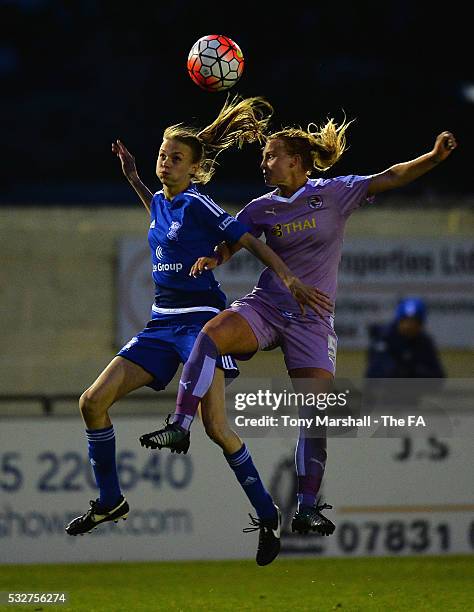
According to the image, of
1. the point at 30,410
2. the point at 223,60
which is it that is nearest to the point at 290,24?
the point at 30,410

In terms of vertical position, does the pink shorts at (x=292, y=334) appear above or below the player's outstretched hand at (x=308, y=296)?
below

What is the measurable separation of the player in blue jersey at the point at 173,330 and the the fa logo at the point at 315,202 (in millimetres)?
483

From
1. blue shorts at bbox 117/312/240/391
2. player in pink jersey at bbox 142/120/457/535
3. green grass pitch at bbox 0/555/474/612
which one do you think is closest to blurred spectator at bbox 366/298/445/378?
green grass pitch at bbox 0/555/474/612

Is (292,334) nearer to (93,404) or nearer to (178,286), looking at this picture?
(178,286)

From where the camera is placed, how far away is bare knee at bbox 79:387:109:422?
6.81 m

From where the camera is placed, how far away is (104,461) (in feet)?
22.9

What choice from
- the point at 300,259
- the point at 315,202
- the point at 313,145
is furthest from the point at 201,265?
the point at 313,145

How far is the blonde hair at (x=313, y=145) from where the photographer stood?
280 inches

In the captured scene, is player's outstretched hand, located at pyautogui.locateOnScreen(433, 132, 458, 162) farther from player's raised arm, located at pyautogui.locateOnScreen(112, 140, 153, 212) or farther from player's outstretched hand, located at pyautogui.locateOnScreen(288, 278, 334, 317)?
player's raised arm, located at pyautogui.locateOnScreen(112, 140, 153, 212)

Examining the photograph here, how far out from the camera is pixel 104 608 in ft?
27.8

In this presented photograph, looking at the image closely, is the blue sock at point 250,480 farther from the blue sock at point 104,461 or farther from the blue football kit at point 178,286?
the blue sock at point 104,461

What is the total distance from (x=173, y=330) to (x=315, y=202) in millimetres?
1029

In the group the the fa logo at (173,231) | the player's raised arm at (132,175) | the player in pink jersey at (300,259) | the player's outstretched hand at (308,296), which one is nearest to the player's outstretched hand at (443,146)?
the player in pink jersey at (300,259)

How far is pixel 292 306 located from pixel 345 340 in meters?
7.87
